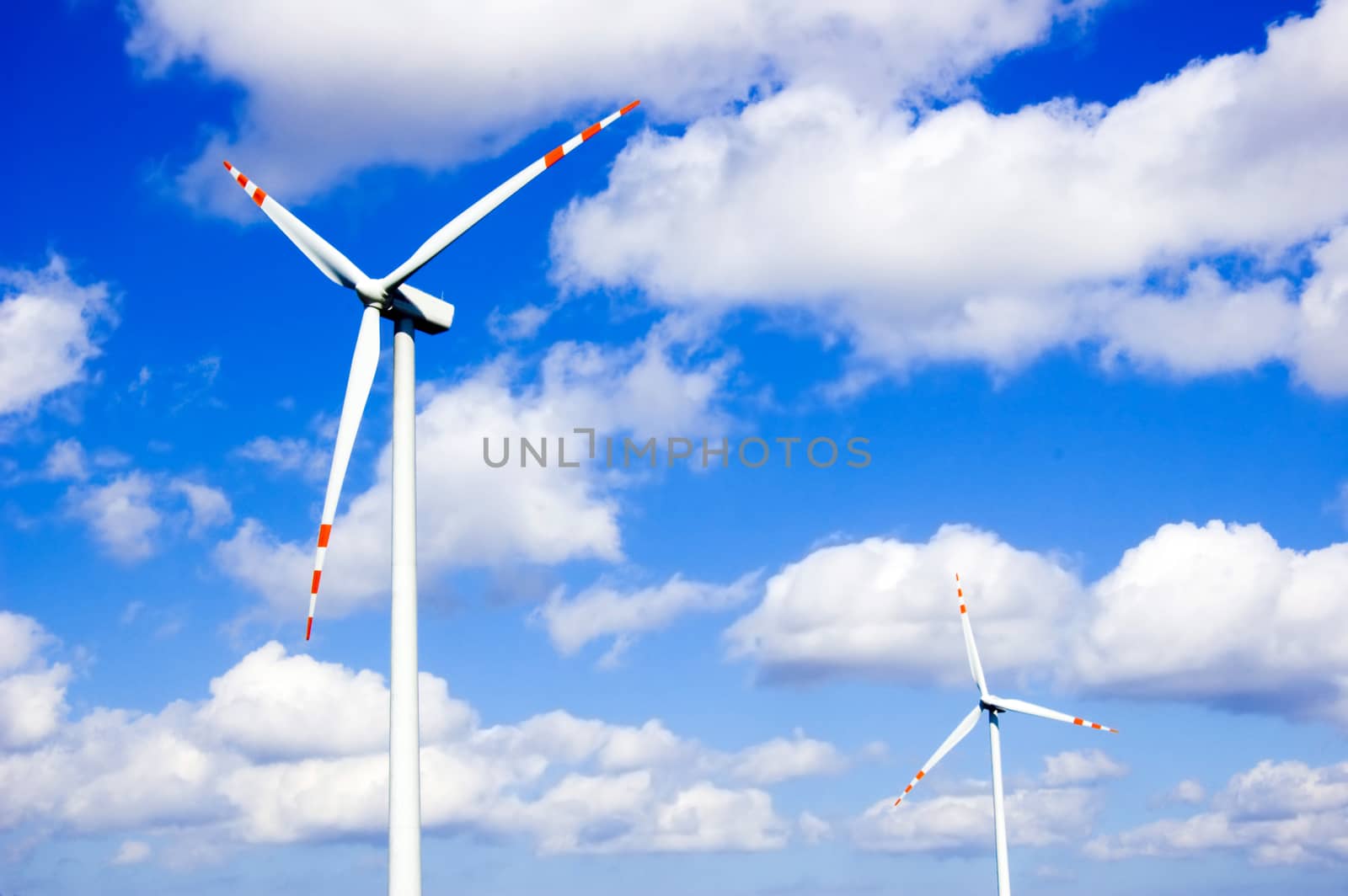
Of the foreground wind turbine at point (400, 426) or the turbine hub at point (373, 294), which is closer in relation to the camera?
the foreground wind turbine at point (400, 426)

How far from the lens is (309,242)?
193 ft

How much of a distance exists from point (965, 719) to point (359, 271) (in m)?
81.7

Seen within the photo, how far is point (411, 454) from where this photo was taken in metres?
52.3

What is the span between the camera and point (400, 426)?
52.9 meters

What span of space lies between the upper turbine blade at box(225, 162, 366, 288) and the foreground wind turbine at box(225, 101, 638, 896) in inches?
1.4

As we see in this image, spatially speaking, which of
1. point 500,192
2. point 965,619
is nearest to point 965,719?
point 965,619

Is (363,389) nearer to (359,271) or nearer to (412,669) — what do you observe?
(359,271)

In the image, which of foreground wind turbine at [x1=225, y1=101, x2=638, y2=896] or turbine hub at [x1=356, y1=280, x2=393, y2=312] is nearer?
foreground wind turbine at [x1=225, y1=101, x2=638, y2=896]

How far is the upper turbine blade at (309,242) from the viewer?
188 feet

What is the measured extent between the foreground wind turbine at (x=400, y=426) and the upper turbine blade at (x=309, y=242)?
1.4 inches

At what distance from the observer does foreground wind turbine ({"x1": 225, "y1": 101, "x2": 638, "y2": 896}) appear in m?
48.4

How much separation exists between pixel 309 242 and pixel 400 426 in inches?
425

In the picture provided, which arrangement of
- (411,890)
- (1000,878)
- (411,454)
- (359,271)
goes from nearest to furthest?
(411,890) < (411,454) < (359,271) < (1000,878)

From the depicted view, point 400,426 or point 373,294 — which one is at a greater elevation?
point 373,294
